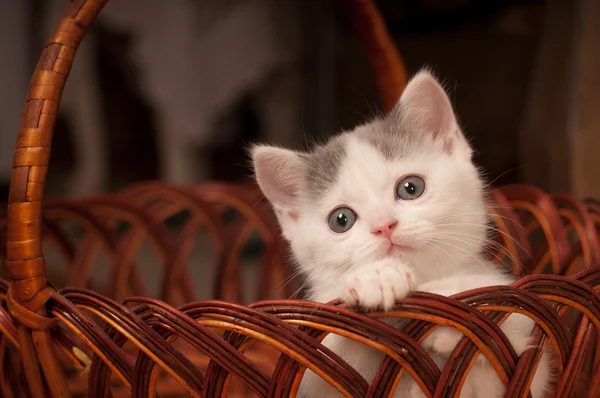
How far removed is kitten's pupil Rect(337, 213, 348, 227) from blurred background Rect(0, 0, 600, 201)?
1.06 meters

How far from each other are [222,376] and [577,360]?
445 mm

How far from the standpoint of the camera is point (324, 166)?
0.96 meters

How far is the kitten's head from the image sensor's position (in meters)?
0.79

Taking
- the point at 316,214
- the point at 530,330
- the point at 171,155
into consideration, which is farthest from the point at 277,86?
the point at 530,330

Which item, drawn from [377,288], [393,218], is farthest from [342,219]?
[377,288]

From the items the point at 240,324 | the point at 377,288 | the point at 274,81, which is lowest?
the point at 240,324

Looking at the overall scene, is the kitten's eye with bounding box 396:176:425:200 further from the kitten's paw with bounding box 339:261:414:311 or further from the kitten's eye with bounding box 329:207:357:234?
the kitten's paw with bounding box 339:261:414:311

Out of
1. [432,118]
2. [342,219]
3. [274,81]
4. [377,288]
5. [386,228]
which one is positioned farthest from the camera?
[274,81]

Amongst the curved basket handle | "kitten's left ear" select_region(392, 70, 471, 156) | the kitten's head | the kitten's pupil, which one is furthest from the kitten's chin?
the curved basket handle

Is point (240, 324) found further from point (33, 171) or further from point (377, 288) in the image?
point (33, 171)

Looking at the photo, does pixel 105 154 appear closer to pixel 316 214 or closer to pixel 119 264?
pixel 119 264

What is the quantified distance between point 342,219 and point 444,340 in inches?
10.6

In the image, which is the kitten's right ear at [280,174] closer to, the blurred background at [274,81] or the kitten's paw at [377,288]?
the kitten's paw at [377,288]

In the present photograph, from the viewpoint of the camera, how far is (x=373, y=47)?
126cm
